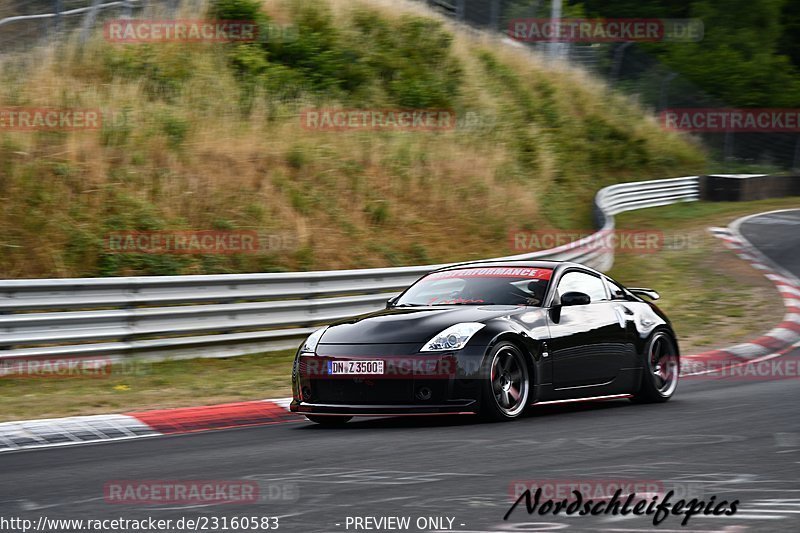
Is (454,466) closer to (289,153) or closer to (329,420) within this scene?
(329,420)

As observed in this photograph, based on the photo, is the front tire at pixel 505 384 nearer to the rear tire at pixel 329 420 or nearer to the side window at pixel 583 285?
the side window at pixel 583 285

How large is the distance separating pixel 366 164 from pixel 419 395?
1573 cm

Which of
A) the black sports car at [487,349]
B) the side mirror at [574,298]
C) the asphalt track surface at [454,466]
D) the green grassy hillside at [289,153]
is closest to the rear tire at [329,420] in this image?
the black sports car at [487,349]

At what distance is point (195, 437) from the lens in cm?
857

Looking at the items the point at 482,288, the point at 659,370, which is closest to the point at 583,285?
the point at 482,288

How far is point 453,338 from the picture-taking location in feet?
27.6

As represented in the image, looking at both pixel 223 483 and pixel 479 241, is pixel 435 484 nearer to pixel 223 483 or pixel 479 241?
pixel 223 483

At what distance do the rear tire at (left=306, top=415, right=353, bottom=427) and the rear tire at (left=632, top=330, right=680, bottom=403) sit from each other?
8.72 feet

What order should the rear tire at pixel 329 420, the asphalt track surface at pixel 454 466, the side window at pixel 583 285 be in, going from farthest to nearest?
Result: the side window at pixel 583 285 < the rear tire at pixel 329 420 < the asphalt track surface at pixel 454 466

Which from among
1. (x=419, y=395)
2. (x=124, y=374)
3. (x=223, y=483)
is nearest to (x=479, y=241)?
(x=124, y=374)

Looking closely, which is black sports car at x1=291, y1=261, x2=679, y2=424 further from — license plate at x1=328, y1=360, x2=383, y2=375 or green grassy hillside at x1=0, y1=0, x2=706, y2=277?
green grassy hillside at x1=0, y1=0, x2=706, y2=277

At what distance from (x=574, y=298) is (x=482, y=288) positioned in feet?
2.59

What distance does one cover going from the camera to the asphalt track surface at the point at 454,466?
5324 millimetres

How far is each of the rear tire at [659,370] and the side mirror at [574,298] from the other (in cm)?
120
